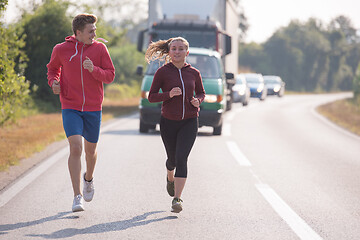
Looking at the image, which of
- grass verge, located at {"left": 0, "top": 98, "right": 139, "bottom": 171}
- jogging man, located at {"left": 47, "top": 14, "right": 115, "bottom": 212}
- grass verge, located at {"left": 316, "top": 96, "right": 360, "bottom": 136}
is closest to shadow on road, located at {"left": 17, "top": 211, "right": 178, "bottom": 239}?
jogging man, located at {"left": 47, "top": 14, "right": 115, "bottom": 212}

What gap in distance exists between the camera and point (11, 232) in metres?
5.30

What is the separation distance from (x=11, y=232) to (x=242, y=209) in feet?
7.64

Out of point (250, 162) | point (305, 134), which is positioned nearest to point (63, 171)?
point (250, 162)

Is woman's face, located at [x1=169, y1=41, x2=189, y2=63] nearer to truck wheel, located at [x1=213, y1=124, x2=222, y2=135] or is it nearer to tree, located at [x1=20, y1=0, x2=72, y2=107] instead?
truck wheel, located at [x1=213, y1=124, x2=222, y2=135]

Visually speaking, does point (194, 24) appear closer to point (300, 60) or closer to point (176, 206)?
point (176, 206)

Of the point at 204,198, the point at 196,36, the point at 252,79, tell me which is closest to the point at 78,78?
the point at 204,198

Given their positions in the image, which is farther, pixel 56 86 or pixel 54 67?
pixel 54 67

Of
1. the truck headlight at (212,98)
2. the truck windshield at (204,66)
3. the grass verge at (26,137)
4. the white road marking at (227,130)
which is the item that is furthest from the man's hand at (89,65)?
the white road marking at (227,130)

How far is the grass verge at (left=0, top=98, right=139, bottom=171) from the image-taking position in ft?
33.1

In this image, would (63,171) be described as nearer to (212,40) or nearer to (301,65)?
(212,40)

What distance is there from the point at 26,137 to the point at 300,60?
7821 centimetres

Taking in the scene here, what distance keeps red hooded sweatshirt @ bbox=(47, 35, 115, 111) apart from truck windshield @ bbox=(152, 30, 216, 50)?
1244 centimetres

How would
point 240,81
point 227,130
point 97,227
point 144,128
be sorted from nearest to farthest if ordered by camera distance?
point 97,227
point 144,128
point 227,130
point 240,81

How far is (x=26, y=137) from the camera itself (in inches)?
517
